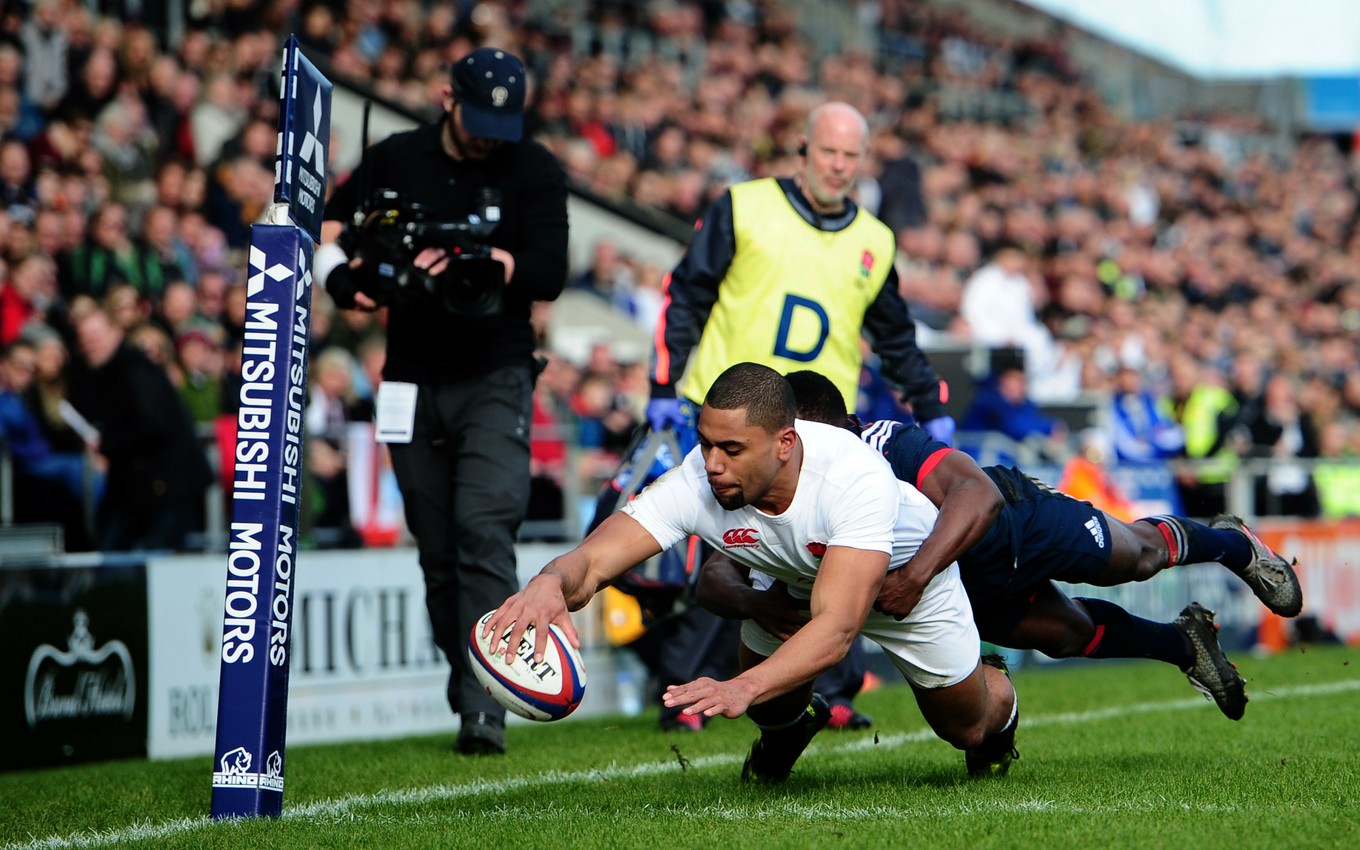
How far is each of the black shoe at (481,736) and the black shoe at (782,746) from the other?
1425 mm

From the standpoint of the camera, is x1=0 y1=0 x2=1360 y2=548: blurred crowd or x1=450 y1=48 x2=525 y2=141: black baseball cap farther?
x1=0 y1=0 x2=1360 y2=548: blurred crowd

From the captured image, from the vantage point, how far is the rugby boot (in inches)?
259

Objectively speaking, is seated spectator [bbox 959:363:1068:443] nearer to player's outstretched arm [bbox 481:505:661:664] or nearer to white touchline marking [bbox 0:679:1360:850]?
white touchline marking [bbox 0:679:1360:850]

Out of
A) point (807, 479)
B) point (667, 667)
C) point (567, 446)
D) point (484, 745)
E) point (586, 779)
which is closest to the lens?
point (807, 479)

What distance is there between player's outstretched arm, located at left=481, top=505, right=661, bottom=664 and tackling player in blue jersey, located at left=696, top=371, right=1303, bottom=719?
0.59 m

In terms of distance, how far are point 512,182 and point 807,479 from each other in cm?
258

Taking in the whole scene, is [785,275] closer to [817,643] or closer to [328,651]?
[817,643]

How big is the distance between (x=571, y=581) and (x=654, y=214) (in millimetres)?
13015

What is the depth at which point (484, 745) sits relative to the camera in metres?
7.13

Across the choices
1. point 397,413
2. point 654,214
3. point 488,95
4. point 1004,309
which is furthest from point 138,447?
point 1004,309

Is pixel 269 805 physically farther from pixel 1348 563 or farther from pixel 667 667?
pixel 1348 563

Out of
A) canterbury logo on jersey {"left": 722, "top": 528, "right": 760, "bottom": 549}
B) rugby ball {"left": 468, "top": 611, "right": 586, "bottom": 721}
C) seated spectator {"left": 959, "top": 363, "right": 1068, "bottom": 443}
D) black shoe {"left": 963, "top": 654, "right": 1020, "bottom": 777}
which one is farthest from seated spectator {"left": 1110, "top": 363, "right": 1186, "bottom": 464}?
rugby ball {"left": 468, "top": 611, "right": 586, "bottom": 721}

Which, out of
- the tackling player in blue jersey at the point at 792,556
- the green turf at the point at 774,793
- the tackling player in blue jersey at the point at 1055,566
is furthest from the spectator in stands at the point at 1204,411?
the tackling player in blue jersey at the point at 792,556

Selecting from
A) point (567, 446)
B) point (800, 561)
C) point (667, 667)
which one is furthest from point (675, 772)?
point (567, 446)
